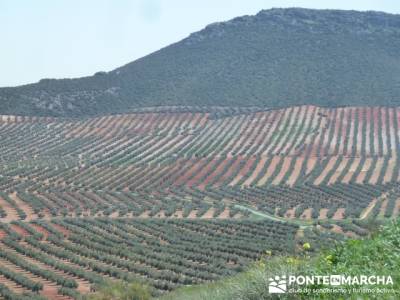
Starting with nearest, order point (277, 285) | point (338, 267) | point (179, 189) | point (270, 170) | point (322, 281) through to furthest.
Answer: point (322, 281), point (277, 285), point (338, 267), point (179, 189), point (270, 170)

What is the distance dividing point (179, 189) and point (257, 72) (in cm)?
5654

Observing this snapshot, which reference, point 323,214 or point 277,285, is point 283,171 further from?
point 277,285

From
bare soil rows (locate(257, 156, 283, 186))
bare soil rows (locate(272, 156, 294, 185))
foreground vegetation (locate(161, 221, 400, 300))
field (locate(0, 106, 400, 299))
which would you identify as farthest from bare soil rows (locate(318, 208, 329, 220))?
foreground vegetation (locate(161, 221, 400, 300))

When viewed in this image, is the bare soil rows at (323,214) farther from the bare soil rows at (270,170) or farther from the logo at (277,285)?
the logo at (277,285)

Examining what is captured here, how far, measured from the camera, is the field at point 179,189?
28.2m

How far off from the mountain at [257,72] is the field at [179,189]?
730 cm

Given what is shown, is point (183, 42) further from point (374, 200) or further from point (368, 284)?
point (368, 284)

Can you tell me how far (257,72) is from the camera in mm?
108000

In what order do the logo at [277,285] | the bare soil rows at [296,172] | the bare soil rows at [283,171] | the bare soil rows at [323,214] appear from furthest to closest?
the bare soil rows at [283,171] < the bare soil rows at [296,172] < the bare soil rows at [323,214] < the logo at [277,285]

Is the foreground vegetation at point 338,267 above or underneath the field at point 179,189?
above

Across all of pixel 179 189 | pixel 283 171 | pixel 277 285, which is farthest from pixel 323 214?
pixel 277 285

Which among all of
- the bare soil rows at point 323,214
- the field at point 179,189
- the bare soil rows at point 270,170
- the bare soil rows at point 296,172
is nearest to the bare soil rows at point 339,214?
the field at point 179,189

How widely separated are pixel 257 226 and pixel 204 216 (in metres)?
6.08

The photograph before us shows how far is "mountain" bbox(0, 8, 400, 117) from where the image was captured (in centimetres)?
9606
